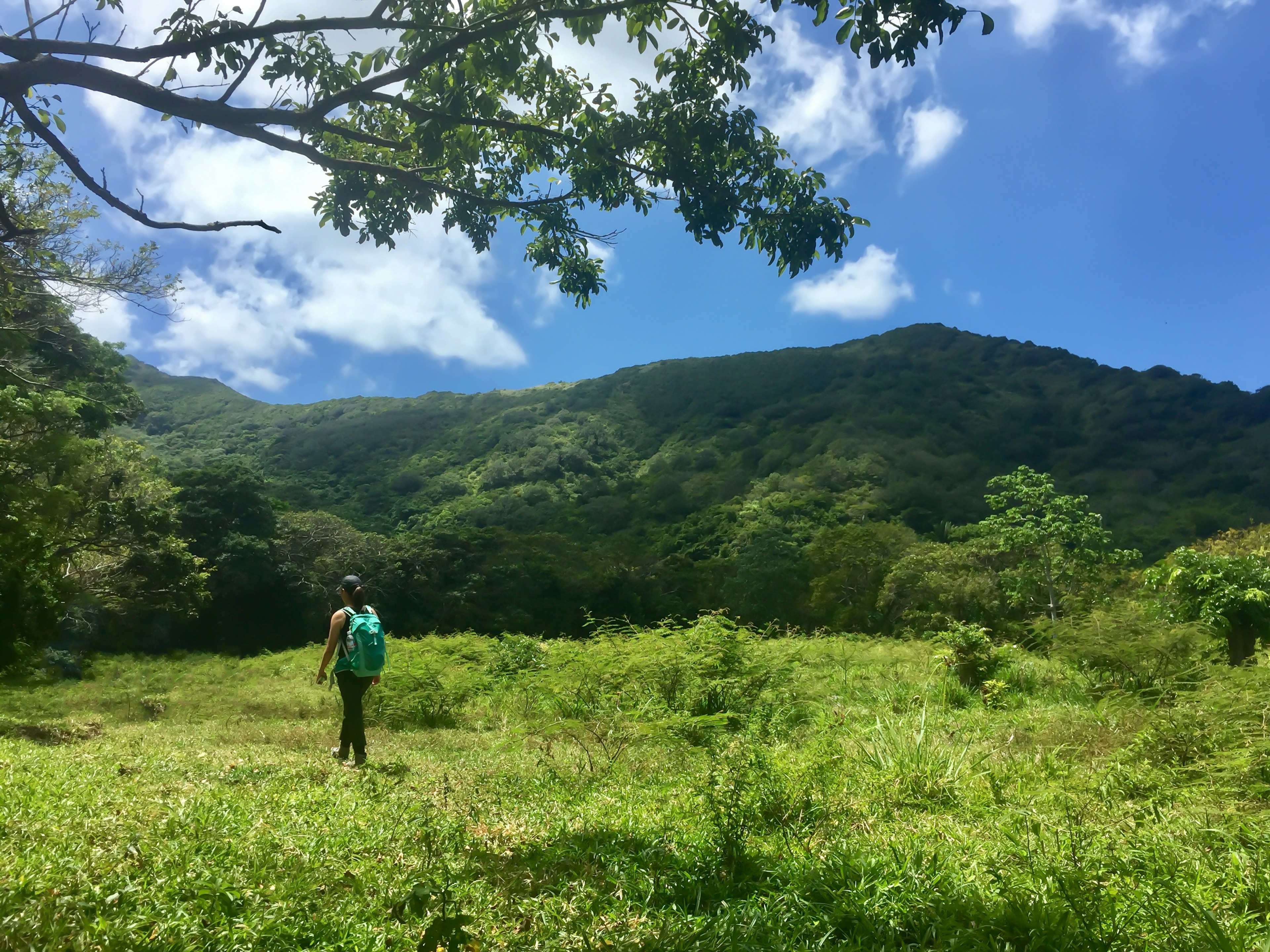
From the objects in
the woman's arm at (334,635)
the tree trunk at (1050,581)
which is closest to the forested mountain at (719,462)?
the tree trunk at (1050,581)

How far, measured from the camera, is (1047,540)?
1825 cm

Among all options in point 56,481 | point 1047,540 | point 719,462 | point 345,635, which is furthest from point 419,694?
point 719,462

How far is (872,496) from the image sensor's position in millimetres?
45875

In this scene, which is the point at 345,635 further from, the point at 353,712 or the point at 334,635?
the point at 353,712

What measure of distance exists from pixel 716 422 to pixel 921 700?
6232cm

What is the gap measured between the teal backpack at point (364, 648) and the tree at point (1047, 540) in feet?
52.4

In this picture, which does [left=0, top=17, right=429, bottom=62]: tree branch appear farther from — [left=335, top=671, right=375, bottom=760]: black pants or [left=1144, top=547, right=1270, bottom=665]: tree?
[left=1144, top=547, right=1270, bottom=665]: tree

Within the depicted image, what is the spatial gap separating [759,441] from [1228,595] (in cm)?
5575

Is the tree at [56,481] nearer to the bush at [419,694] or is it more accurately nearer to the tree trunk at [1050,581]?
the bush at [419,694]

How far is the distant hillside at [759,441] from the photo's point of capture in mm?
48094

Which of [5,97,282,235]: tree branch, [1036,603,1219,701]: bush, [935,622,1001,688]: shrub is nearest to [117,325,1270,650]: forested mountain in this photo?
[935,622,1001,688]: shrub

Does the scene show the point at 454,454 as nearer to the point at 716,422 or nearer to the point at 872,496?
the point at 716,422

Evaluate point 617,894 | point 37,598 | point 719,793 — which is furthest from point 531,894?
point 37,598

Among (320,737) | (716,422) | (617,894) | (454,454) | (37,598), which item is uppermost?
(716,422)
